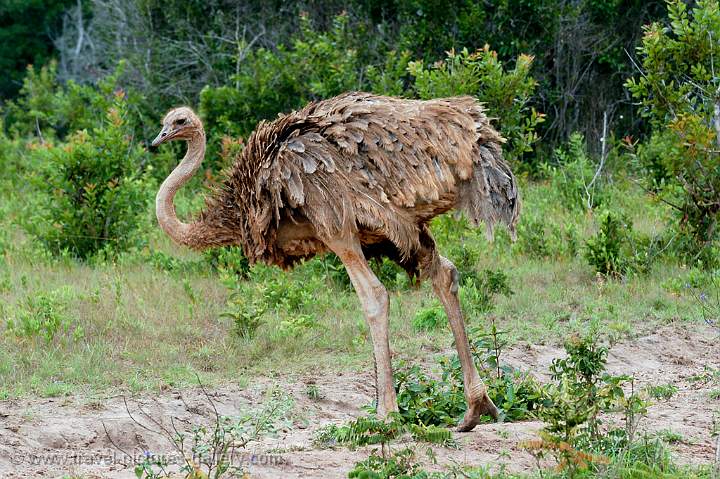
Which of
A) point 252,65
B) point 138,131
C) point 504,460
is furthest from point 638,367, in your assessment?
point 138,131

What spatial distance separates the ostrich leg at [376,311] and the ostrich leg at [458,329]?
0.36 meters

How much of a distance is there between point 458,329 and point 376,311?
1.48 feet

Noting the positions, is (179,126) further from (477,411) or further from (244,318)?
(477,411)

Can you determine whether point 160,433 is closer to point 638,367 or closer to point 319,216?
point 319,216

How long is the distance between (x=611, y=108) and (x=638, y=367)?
7.70 meters

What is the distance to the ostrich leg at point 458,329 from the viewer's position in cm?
571

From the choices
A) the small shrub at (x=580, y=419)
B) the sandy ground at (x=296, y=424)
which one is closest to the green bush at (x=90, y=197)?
the sandy ground at (x=296, y=424)

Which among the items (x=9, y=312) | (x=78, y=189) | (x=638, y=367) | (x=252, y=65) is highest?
(x=252, y=65)

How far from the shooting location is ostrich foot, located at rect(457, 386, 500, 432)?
5598 millimetres

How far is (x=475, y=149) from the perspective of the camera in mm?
5801

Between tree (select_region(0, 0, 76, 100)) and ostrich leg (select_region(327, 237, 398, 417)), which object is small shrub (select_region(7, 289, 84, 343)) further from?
tree (select_region(0, 0, 76, 100))

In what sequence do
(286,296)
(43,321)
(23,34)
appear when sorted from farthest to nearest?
(23,34) → (286,296) → (43,321)

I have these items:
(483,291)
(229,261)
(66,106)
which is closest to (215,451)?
(483,291)

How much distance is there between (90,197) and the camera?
9.59 metres
